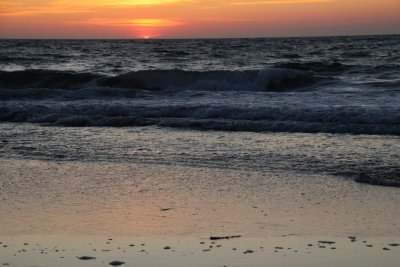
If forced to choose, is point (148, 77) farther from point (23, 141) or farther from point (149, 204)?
point (149, 204)

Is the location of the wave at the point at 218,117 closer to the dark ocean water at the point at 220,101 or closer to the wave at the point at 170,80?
the dark ocean water at the point at 220,101

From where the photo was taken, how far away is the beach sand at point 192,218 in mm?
4395

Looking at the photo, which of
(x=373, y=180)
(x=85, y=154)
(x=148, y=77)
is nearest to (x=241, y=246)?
(x=373, y=180)

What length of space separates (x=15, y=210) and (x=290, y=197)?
9.31 feet

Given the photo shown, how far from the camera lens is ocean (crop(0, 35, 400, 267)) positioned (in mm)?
4594

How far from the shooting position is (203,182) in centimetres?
700

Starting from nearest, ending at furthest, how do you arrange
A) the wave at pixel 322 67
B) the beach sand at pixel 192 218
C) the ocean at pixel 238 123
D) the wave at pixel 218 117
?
the beach sand at pixel 192 218 < the ocean at pixel 238 123 < the wave at pixel 218 117 < the wave at pixel 322 67

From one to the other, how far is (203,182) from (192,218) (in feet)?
5.22

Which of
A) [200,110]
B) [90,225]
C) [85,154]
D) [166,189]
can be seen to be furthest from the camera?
[200,110]

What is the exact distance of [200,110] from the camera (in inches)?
547

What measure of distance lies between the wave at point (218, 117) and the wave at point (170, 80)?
314 inches

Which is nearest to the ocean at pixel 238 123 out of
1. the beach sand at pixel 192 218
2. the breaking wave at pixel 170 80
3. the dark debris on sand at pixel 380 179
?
the dark debris on sand at pixel 380 179

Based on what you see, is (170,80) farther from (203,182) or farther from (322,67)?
(203,182)

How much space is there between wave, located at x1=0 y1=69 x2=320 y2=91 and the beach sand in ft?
49.8
